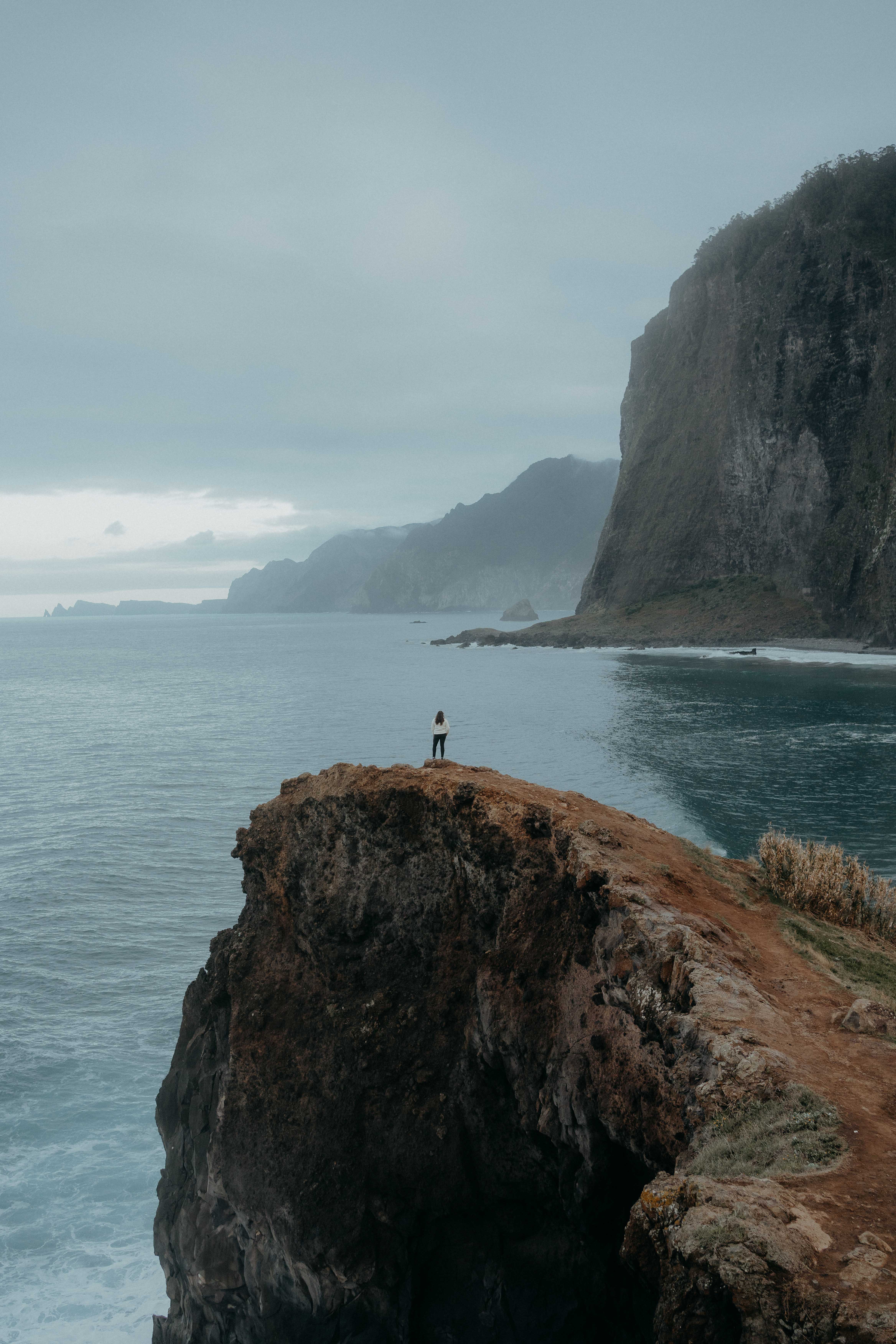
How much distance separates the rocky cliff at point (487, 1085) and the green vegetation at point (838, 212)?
387 feet

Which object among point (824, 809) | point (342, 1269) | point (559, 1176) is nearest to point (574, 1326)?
point (559, 1176)

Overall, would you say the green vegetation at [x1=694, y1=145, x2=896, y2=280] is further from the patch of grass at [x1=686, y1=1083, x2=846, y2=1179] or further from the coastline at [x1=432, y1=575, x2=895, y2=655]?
the patch of grass at [x1=686, y1=1083, x2=846, y2=1179]

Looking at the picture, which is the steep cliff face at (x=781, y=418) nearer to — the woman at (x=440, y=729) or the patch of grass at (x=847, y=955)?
the woman at (x=440, y=729)

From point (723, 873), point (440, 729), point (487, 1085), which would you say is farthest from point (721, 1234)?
point (440, 729)

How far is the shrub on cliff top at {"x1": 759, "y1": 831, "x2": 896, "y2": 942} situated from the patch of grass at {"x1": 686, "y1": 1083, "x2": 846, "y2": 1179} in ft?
23.8

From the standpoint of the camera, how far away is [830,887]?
43.4ft

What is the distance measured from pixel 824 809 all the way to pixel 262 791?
23.5 metres

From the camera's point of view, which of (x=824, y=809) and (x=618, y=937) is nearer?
(x=618, y=937)

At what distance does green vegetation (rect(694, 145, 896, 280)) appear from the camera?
104688 millimetres

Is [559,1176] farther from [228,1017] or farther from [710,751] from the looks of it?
[710,751]

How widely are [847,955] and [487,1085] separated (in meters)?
4.97

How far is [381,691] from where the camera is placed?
74.6m

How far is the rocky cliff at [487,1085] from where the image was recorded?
605 centimetres

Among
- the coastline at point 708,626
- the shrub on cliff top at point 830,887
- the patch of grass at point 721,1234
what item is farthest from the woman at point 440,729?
the coastline at point 708,626
